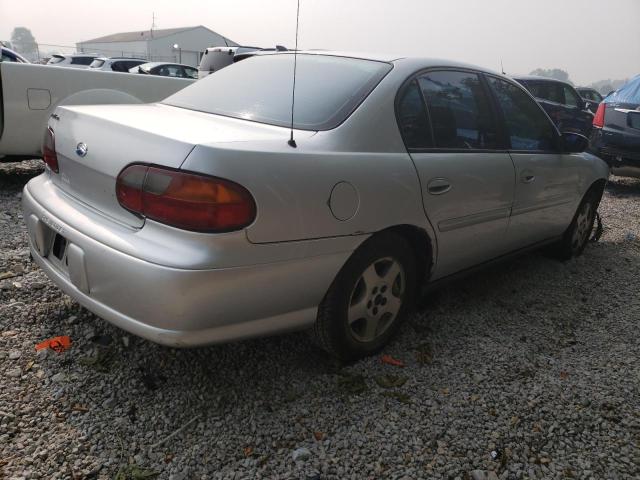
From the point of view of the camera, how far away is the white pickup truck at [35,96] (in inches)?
190

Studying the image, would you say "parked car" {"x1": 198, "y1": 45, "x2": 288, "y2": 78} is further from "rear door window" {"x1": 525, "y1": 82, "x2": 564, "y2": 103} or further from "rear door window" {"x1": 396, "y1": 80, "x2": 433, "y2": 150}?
"rear door window" {"x1": 396, "y1": 80, "x2": 433, "y2": 150}

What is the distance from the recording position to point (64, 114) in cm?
246

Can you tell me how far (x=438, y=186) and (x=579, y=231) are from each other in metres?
2.39

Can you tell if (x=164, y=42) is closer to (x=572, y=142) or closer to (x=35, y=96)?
(x=35, y=96)

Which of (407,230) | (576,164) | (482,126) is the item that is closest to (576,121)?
(576,164)

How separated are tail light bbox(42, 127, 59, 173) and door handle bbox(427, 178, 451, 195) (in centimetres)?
174

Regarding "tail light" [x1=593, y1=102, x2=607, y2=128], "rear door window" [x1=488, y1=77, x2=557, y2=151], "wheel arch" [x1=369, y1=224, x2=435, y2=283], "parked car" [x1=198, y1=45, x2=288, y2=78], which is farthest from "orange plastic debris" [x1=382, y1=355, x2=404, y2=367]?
"parked car" [x1=198, y1=45, x2=288, y2=78]

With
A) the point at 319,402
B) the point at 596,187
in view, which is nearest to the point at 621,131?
the point at 596,187

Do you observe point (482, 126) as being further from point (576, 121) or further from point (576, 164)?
point (576, 121)

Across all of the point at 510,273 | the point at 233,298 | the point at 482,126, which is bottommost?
the point at 510,273

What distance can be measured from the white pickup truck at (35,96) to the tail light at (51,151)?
276 centimetres

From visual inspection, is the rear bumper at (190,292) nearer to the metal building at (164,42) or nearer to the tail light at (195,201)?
the tail light at (195,201)

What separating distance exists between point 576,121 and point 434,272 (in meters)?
9.08

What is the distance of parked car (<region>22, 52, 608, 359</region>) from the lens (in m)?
1.86
